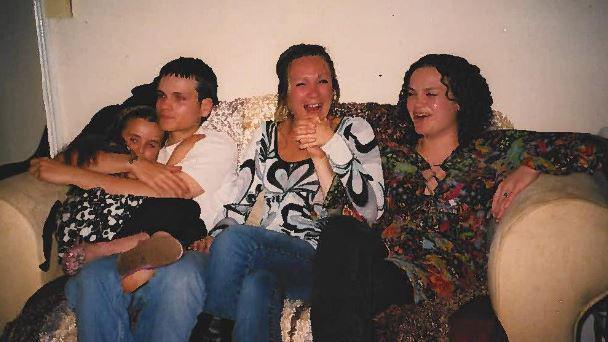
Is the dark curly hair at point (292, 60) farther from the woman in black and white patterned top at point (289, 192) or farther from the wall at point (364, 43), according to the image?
the wall at point (364, 43)

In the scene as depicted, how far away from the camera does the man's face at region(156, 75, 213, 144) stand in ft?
6.14

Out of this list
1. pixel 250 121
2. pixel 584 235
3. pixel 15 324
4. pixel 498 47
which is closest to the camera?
pixel 584 235

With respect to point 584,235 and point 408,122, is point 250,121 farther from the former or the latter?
point 584,235

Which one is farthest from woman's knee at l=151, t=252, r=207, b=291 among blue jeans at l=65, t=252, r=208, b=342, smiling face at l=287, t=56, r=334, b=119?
smiling face at l=287, t=56, r=334, b=119

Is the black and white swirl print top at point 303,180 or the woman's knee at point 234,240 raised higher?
the black and white swirl print top at point 303,180

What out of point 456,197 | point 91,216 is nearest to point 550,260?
point 456,197

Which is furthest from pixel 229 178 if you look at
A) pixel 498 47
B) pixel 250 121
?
pixel 498 47

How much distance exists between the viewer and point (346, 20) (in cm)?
228

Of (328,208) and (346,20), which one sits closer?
(328,208)

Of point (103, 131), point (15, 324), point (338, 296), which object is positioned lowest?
point (15, 324)

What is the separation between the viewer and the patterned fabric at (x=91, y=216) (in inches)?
61.4

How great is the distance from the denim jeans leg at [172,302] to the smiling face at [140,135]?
668mm

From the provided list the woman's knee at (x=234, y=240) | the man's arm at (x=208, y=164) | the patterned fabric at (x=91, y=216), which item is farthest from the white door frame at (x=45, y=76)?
the woman's knee at (x=234, y=240)

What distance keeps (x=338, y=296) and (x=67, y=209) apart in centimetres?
118
